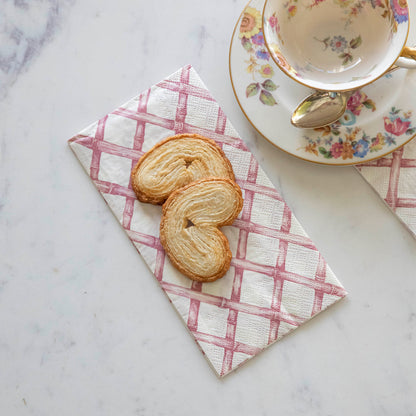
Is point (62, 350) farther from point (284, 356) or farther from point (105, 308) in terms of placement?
point (284, 356)

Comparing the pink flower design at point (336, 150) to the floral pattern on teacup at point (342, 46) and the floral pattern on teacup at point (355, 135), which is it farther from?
the floral pattern on teacup at point (342, 46)

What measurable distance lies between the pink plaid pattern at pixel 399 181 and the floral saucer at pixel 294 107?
0.05 metres

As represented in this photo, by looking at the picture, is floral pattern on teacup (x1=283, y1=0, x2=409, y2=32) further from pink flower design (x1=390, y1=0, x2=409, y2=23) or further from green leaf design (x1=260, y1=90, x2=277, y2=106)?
green leaf design (x1=260, y1=90, x2=277, y2=106)

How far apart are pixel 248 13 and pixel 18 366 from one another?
78 centimetres

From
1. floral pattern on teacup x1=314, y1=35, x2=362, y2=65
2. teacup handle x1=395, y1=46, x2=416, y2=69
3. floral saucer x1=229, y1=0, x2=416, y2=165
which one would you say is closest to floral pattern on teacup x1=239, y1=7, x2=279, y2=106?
floral saucer x1=229, y1=0, x2=416, y2=165

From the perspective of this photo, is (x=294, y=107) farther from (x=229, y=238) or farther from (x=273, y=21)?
(x=229, y=238)

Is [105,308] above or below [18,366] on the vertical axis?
above

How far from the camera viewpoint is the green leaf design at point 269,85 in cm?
95

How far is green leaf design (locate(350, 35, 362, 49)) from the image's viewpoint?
0.88m

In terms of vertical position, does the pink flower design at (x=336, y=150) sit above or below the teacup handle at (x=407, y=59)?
below

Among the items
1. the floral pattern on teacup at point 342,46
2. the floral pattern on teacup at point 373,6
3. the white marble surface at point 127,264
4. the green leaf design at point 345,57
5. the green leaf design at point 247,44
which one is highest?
the floral pattern on teacup at point 373,6

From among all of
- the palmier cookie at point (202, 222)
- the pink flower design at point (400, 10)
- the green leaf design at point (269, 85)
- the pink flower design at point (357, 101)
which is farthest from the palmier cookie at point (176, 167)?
the pink flower design at point (400, 10)

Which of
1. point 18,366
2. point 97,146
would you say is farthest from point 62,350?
point 97,146

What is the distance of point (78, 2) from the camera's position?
40.4 inches
